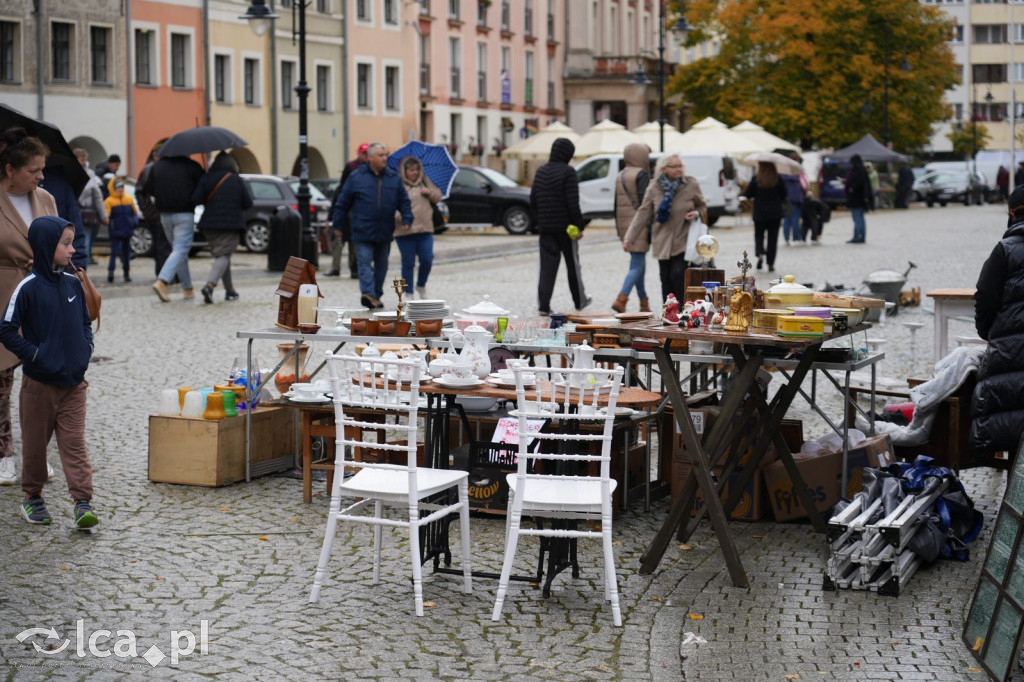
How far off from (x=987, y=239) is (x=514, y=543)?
28.9 metres

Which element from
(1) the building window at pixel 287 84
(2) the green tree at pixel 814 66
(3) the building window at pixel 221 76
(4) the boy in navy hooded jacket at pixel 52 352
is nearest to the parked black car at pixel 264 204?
(3) the building window at pixel 221 76

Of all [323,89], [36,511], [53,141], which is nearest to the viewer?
[36,511]

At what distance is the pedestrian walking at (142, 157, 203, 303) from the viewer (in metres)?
18.5

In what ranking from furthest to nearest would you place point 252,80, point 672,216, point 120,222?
point 252,80 → point 120,222 → point 672,216

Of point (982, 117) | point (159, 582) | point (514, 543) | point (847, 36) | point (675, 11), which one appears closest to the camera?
point (514, 543)

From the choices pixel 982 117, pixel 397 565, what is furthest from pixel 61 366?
pixel 982 117

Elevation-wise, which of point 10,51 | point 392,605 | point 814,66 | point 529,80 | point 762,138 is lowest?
point 392,605

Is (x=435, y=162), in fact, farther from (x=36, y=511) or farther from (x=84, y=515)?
(x=84, y=515)

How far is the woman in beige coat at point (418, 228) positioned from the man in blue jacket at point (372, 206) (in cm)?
24

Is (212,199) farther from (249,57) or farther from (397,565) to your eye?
(249,57)

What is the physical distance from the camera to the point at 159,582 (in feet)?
22.8

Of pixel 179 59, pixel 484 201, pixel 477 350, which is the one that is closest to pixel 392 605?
pixel 477 350

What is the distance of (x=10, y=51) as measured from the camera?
36.6 m

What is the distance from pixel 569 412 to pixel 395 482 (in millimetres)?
841
